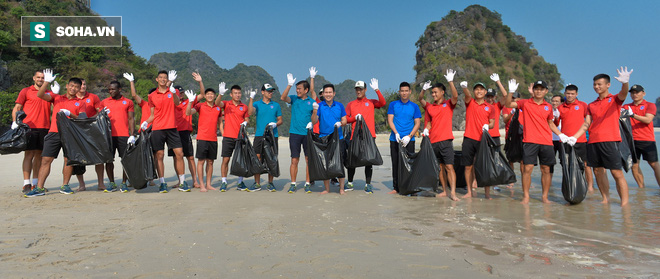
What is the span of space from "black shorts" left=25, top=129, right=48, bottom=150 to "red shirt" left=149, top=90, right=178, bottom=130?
1627 mm

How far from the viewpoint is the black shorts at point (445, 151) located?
19.6 ft

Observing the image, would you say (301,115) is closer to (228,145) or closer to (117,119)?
(228,145)

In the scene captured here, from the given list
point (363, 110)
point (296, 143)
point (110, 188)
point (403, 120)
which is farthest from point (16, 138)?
point (403, 120)

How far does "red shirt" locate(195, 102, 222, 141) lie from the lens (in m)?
6.71

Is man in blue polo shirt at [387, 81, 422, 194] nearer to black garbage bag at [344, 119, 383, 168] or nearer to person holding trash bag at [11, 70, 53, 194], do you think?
black garbage bag at [344, 119, 383, 168]

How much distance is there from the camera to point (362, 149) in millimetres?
6273

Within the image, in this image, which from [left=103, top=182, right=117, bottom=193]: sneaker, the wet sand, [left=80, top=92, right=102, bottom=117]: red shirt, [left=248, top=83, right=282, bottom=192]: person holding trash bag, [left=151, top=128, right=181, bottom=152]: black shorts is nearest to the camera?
the wet sand

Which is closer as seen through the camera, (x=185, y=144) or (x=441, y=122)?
(x=441, y=122)

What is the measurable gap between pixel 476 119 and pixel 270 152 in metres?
3.28

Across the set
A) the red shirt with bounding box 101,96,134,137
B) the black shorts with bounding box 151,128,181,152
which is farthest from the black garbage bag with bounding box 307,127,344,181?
the red shirt with bounding box 101,96,134,137

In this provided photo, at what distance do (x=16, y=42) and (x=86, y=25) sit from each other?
58.5 ft

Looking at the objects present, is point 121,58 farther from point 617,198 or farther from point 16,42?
point 617,198

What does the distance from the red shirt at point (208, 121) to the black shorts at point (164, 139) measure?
41cm

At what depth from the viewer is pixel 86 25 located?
56.3m
